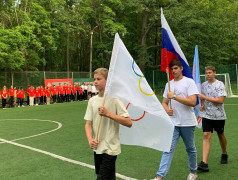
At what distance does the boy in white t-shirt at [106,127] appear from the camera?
334 centimetres

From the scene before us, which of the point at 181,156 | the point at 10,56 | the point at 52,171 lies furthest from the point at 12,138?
the point at 10,56

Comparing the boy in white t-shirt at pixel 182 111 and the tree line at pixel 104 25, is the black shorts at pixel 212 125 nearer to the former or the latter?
the boy in white t-shirt at pixel 182 111

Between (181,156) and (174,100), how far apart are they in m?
2.19

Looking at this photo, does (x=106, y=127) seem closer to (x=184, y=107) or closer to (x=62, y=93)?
(x=184, y=107)

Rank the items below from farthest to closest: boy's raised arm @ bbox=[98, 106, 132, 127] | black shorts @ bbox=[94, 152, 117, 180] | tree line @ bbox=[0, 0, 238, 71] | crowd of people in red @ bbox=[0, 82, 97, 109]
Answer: tree line @ bbox=[0, 0, 238, 71]
crowd of people in red @ bbox=[0, 82, 97, 109]
black shorts @ bbox=[94, 152, 117, 180]
boy's raised arm @ bbox=[98, 106, 132, 127]

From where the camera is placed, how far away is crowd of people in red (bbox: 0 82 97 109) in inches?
915

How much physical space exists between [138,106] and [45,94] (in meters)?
23.3

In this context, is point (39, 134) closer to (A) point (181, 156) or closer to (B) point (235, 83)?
(A) point (181, 156)

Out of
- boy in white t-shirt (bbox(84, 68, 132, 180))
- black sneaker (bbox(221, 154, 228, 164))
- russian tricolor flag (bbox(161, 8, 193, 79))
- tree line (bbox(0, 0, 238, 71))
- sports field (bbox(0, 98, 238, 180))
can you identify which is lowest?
sports field (bbox(0, 98, 238, 180))

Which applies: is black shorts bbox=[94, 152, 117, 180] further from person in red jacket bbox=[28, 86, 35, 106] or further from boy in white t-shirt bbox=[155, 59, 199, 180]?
person in red jacket bbox=[28, 86, 35, 106]

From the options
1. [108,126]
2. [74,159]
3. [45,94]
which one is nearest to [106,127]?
[108,126]

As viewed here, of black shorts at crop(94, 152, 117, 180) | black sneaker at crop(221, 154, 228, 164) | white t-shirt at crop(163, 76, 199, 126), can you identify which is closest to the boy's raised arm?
black shorts at crop(94, 152, 117, 180)

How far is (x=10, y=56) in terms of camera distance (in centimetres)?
2544

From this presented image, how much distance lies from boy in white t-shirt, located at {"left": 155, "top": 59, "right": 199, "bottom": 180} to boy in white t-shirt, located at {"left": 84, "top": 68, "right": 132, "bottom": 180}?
4.09 feet
